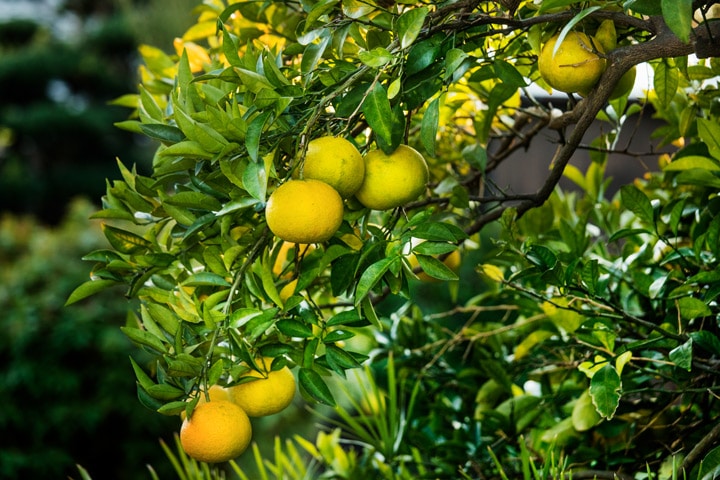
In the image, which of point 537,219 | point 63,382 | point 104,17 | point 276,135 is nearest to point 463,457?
point 537,219

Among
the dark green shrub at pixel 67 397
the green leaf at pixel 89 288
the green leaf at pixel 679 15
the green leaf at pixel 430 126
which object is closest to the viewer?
the green leaf at pixel 679 15

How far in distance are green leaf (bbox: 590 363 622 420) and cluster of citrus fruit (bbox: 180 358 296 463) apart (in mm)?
228

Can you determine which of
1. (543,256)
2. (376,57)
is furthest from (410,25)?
(543,256)

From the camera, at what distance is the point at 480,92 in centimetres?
78

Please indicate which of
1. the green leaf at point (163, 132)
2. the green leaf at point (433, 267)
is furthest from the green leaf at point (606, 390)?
the green leaf at point (163, 132)

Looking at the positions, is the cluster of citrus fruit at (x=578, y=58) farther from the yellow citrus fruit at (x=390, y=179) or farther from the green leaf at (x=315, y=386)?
the green leaf at (x=315, y=386)

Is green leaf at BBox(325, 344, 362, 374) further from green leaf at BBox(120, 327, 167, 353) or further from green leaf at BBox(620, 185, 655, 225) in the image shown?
green leaf at BBox(620, 185, 655, 225)

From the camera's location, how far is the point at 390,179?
0.51 m

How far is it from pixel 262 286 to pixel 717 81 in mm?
483

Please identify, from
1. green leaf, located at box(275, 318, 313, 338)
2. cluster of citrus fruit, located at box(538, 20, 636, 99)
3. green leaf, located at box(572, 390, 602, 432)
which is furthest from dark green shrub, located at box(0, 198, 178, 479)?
cluster of citrus fruit, located at box(538, 20, 636, 99)

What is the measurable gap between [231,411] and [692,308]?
0.38m

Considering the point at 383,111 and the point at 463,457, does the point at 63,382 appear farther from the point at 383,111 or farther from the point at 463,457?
the point at 383,111

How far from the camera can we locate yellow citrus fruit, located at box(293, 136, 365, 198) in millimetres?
483

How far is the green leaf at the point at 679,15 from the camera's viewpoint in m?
0.39
